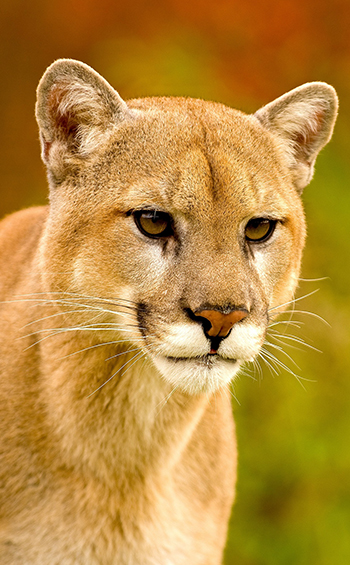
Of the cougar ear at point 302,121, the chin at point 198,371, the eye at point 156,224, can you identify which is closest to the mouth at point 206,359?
the chin at point 198,371

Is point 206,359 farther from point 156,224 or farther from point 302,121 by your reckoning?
point 302,121

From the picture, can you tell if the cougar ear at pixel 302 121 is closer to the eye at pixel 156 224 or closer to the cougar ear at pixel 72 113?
the cougar ear at pixel 72 113

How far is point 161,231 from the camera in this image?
Result: 11.0 feet

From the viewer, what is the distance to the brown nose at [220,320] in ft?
10.0

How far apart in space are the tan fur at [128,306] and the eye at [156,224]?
4 centimetres

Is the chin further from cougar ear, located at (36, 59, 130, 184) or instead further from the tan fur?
cougar ear, located at (36, 59, 130, 184)

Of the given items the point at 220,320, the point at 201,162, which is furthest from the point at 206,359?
the point at 201,162

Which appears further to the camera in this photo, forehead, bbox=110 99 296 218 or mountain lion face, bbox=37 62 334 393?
forehead, bbox=110 99 296 218

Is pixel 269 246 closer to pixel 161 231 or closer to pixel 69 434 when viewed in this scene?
pixel 161 231

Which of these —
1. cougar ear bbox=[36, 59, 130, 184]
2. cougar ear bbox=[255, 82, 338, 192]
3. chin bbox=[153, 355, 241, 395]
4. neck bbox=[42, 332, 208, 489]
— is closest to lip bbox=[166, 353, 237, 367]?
chin bbox=[153, 355, 241, 395]

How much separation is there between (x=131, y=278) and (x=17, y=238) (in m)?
1.26

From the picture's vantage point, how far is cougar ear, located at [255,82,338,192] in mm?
4016

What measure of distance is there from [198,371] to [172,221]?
629mm

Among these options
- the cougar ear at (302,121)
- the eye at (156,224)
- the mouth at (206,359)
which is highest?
the cougar ear at (302,121)
